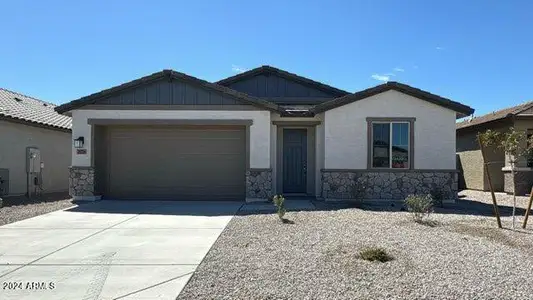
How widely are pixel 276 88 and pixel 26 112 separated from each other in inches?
414

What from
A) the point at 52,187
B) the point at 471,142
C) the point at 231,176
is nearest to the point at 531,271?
the point at 231,176

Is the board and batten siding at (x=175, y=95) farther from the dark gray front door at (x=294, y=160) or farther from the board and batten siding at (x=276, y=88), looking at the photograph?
the board and batten siding at (x=276, y=88)

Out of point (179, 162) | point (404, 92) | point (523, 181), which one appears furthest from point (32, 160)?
point (523, 181)

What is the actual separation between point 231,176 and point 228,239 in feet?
21.5

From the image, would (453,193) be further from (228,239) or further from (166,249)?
(166,249)

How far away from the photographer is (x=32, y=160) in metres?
16.4

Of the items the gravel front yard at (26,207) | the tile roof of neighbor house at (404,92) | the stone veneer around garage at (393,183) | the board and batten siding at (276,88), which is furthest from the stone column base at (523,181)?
the gravel front yard at (26,207)

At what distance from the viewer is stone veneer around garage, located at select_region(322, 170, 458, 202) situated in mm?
13844

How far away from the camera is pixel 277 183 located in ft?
50.4

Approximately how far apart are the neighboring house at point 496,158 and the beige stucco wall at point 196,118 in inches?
292

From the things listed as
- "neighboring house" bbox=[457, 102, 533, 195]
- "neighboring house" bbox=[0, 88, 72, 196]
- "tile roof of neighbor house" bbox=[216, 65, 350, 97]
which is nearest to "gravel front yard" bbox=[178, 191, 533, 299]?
"neighboring house" bbox=[457, 102, 533, 195]

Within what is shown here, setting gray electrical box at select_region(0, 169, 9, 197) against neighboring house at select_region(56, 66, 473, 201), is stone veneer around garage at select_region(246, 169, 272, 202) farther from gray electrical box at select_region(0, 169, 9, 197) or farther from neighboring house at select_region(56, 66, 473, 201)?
gray electrical box at select_region(0, 169, 9, 197)

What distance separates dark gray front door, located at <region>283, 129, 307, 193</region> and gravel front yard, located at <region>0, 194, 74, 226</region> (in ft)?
24.0

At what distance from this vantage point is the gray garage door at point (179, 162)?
47.6ft
